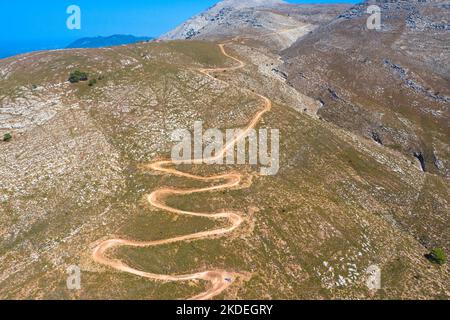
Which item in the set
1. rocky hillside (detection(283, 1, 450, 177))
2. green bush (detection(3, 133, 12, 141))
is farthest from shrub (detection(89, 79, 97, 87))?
rocky hillside (detection(283, 1, 450, 177))

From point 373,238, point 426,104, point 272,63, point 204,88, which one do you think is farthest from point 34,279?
point 272,63

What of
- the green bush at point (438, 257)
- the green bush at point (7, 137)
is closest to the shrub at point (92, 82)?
the green bush at point (7, 137)

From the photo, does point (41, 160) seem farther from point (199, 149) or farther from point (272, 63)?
point (272, 63)

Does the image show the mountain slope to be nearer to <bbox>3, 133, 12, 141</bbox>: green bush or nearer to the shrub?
<bbox>3, 133, 12, 141</bbox>: green bush

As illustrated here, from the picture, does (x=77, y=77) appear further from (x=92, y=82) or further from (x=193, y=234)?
(x=193, y=234)

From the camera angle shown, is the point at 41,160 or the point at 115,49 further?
the point at 115,49
